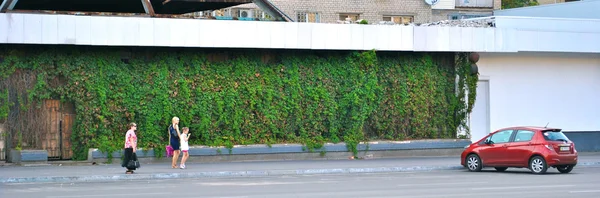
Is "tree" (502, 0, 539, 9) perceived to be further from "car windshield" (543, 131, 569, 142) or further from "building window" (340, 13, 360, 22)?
"car windshield" (543, 131, 569, 142)

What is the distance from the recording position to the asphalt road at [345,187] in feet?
58.9

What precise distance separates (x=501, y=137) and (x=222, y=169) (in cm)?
784

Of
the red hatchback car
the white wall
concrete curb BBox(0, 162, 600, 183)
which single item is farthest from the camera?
the white wall

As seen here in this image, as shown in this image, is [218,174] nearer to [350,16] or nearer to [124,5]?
[124,5]

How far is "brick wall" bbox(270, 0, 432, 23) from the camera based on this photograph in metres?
57.3

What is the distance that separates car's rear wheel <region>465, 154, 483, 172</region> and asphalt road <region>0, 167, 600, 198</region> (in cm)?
117

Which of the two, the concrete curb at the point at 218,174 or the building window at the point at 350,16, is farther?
the building window at the point at 350,16

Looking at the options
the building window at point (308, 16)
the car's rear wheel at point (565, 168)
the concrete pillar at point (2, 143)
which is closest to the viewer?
the car's rear wheel at point (565, 168)

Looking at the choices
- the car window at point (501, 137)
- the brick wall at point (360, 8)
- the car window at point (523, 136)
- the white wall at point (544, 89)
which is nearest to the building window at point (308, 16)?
the brick wall at point (360, 8)

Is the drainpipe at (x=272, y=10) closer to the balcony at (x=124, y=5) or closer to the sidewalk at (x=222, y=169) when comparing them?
the balcony at (x=124, y=5)

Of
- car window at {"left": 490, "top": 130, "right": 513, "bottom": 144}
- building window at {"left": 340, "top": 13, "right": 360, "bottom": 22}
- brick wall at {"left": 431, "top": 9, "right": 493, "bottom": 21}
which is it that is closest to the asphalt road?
car window at {"left": 490, "top": 130, "right": 513, "bottom": 144}

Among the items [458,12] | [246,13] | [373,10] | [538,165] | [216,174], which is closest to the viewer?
[538,165]

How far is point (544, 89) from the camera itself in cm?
3666

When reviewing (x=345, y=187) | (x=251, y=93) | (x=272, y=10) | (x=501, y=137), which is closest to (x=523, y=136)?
(x=501, y=137)
